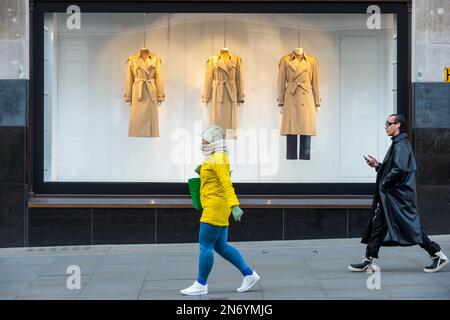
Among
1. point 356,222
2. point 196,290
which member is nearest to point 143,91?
point 356,222

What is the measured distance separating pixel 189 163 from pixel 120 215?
1479 millimetres

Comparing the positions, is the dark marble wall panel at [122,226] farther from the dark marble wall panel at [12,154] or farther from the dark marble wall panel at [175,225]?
the dark marble wall panel at [12,154]

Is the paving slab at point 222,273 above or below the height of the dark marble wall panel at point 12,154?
below

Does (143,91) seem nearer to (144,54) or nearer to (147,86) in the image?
(147,86)

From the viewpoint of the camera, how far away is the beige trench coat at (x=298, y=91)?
43.0 feet

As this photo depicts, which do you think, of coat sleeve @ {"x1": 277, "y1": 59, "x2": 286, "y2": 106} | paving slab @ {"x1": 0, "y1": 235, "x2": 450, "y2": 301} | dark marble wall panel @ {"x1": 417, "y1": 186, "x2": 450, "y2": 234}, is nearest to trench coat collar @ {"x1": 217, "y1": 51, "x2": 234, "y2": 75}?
coat sleeve @ {"x1": 277, "y1": 59, "x2": 286, "y2": 106}

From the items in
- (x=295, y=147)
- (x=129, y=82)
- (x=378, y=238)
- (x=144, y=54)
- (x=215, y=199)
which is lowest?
(x=378, y=238)

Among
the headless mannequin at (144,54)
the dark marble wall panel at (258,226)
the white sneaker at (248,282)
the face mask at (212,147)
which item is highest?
the headless mannequin at (144,54)

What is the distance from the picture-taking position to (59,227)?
12406mm

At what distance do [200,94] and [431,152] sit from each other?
370cm

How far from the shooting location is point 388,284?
30.1ft

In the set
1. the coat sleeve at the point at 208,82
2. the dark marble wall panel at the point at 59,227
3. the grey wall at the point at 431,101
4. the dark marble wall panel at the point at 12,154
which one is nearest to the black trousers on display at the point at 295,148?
the coat sleeve at the point at 208,82

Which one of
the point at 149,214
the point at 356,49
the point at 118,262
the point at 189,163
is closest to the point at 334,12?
the point at 356,49

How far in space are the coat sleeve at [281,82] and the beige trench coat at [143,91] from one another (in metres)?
1.83
